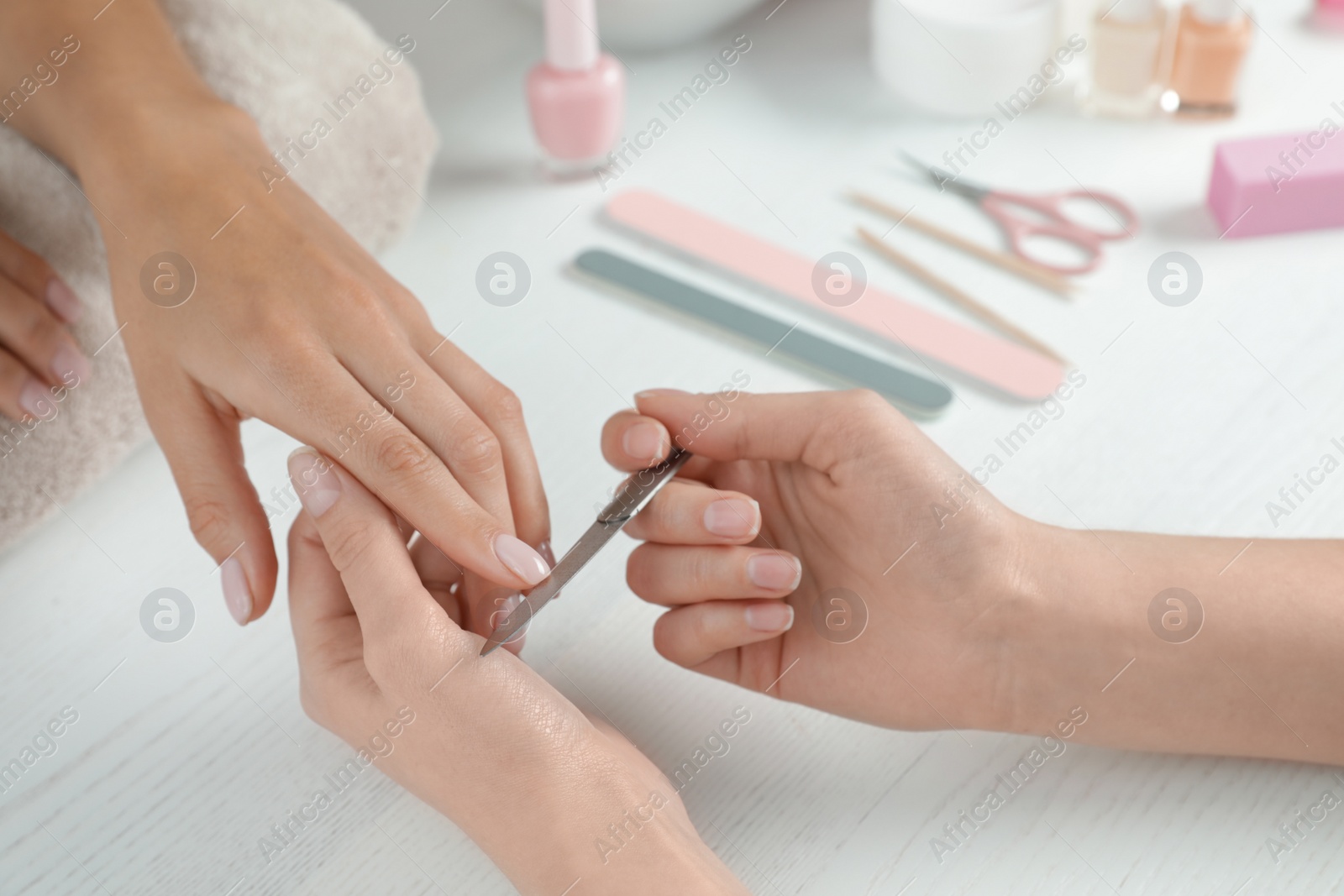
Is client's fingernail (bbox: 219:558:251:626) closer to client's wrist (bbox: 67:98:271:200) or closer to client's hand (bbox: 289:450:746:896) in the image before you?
client's hand (bbox: 289:450:746:896)

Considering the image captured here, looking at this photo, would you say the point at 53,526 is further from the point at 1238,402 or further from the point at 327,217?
the point at 1238,402

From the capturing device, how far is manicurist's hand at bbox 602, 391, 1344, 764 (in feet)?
1.78

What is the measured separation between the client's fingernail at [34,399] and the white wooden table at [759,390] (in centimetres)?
7

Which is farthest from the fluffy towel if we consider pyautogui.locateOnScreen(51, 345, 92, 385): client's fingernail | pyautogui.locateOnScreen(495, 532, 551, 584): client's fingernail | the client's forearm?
the client's forearm

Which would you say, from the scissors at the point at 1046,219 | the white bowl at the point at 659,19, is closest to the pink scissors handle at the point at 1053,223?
the scissors at the point at 1046,219

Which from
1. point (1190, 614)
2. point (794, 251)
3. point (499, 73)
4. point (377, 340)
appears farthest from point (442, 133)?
point (1190, 614)

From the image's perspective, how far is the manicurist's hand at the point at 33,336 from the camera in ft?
2.10

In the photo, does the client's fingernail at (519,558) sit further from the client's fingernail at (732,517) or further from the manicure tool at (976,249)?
the manicure tool at (976,249)

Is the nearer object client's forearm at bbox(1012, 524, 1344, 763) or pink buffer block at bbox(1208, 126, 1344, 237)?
client's forearm at bbox(1012, 524, 1344, 763)

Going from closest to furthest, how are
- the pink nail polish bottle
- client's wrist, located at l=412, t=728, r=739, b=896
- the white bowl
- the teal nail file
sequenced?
client's wrist, located at l=412, t=728, r=739, b=896 < the teal nail file < the pink nail polish bottle < the white bowl

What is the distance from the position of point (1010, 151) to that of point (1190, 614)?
1.55 feet

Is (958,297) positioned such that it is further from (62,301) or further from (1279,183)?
(62,301)

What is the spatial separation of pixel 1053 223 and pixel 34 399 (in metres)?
0.67

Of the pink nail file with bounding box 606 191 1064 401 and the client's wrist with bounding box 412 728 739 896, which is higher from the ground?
the client's wrist with bounding box 412 728 739 896
